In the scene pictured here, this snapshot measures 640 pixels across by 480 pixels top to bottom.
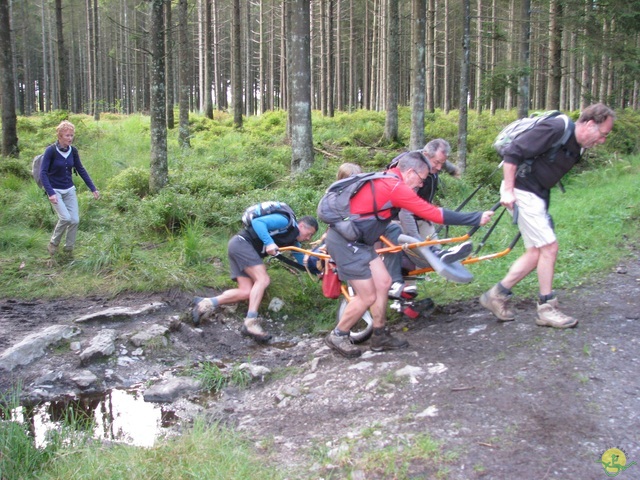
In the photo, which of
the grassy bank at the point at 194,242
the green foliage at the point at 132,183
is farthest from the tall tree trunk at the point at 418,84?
the green foliage at the point at 132,183

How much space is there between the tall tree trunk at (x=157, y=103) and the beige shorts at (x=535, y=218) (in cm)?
777

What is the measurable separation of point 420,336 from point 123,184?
8.08m

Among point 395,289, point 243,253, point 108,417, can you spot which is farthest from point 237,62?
point 108,417

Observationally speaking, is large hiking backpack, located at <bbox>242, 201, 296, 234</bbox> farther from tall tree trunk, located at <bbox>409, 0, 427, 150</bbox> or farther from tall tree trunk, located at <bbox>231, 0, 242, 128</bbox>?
tall tree trunk, located at <bbox>231, 0, 242, 128</bbox>

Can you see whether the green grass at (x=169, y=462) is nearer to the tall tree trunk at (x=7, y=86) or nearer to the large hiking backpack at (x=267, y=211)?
the large hiking backpack at (x=267, y=211)

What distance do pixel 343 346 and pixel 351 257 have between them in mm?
1035

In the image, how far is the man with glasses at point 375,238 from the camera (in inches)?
215

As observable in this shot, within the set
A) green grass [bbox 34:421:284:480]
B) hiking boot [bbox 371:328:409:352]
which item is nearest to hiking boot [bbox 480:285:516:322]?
hiking boot [bbox 371:328:409:352]

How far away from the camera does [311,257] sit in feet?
Answer: 23.6

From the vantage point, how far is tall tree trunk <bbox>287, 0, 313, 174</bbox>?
13.0m

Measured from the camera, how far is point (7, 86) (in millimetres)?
14508

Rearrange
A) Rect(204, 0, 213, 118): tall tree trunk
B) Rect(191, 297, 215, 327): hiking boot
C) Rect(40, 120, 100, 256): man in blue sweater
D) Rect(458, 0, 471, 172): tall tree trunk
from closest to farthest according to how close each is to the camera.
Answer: Rect(191, 297, 215, 327): hiking boot, Rect(40, 120, 100, 256): man in blue sweater, Rect(458, 0, 471, 172): tall tree trunk, Rect(204, 0, 213, 118): tall tree trunk

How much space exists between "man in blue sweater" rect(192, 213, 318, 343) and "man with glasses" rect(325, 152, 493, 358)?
3.90 ft

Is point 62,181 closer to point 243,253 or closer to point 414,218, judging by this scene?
point 243,253
